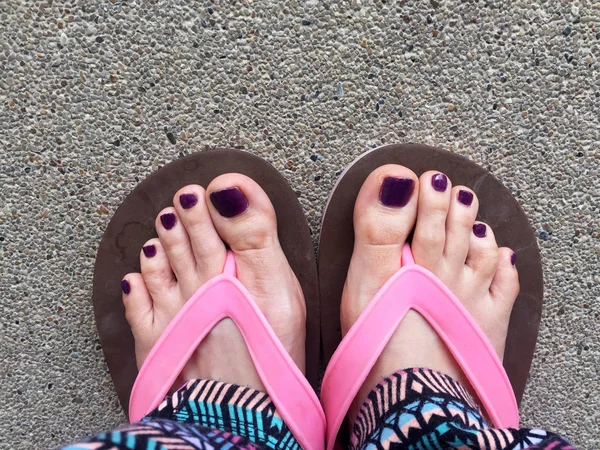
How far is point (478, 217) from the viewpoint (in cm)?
73

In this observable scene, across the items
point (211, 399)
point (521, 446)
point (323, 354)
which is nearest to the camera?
point (521, 446)

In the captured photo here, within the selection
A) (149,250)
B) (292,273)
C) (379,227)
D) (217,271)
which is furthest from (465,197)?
(149,250)

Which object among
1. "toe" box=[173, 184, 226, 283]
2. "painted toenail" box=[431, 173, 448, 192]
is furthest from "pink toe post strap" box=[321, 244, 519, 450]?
"toe" box=[173, 184, 226, 283]

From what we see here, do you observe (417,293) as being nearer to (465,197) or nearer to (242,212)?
(465,197)

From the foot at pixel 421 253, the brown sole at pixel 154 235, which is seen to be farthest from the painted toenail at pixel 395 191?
the brown sole at pixel 154 235

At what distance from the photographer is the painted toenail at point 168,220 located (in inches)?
27.8

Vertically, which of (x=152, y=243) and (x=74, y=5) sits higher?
(x=74, y=5)

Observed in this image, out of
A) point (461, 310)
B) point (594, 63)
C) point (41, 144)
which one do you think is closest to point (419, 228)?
point (461, 310)

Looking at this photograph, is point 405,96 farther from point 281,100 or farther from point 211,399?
point 211,399

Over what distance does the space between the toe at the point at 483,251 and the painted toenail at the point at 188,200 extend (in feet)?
1.42

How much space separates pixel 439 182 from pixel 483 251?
14 cm

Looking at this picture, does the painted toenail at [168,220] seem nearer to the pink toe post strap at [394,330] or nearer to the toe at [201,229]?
the toe at [201,229]

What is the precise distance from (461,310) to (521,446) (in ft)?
0.77

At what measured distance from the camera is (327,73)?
695 millimetres
